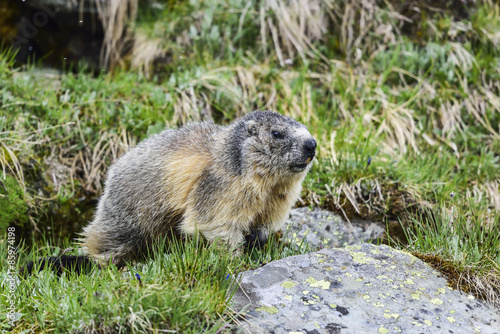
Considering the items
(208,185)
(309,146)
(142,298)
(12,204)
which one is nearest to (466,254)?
(309,146)

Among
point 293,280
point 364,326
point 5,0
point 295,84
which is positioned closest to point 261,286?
point 293,280

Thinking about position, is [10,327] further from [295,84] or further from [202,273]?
[295,84]

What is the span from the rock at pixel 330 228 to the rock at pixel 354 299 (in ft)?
4.68

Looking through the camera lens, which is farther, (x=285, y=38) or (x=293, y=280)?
(x=285, y=38)

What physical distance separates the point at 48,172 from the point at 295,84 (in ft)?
12.2

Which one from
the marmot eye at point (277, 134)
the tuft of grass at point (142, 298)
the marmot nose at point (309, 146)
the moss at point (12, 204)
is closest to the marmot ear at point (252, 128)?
the marmot eye at point (277, 134)

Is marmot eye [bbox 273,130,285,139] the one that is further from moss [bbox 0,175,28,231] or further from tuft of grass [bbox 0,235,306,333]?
moss [bbox 0,175,28,231]

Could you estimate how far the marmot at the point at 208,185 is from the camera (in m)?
4.68

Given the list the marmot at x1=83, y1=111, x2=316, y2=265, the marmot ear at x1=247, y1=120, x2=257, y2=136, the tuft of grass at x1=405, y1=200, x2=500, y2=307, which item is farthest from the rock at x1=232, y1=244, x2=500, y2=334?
the marmot ear at x1=247, y1=120, x2=257, y2=136

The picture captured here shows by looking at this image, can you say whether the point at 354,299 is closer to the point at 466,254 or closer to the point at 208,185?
the point at 466,254

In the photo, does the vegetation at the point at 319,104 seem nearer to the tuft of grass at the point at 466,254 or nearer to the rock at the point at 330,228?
the tuft of grass at the point at 466,254

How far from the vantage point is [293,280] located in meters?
3.87

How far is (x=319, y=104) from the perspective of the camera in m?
7.73

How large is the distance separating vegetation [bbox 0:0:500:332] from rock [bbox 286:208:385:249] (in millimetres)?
156
